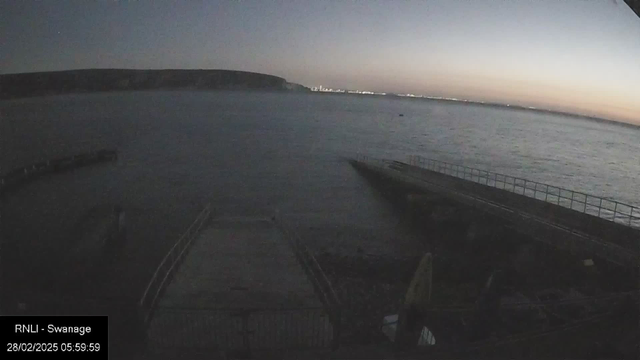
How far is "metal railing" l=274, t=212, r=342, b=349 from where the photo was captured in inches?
169

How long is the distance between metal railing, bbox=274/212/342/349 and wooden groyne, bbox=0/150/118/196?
13.4 feet

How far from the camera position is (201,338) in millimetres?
4008

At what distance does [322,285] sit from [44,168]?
7.73 meters

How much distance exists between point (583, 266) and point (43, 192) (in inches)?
440

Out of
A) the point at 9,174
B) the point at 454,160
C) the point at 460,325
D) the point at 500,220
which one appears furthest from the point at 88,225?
the point at 454,160

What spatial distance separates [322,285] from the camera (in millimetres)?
6008

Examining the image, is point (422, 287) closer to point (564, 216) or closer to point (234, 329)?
point (234, 329)

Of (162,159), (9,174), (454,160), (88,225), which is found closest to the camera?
(9,174)

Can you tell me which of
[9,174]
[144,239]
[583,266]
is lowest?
[144,239]

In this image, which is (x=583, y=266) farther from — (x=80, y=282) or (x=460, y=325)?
(x=80, y=282)

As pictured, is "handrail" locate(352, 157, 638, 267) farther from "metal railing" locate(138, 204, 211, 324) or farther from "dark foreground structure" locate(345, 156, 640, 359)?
"metal railing" locate(138, 204, 211, 324)
